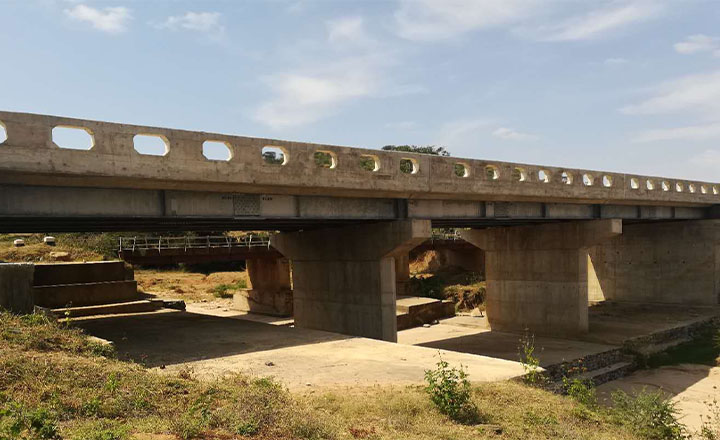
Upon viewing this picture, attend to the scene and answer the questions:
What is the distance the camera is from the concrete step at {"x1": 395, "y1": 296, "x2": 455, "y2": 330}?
3206cm

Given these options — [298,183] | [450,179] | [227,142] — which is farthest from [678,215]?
[227,142]

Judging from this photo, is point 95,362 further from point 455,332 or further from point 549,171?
point 455,332

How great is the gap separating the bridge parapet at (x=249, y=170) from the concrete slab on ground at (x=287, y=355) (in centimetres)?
410

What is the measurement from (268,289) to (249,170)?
923 inches

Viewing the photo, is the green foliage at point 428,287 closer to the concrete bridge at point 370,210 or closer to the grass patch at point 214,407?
the concrete bridge at point 370,210

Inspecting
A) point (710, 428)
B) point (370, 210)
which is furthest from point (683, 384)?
point (370, 210)

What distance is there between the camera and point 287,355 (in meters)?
13.7

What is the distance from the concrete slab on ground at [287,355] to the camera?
461 inches

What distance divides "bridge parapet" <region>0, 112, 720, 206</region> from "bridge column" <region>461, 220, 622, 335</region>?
2675mm

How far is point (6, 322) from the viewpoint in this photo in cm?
1118

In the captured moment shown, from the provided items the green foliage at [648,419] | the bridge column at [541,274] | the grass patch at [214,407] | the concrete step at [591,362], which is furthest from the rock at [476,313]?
the grass patch at [214,407]

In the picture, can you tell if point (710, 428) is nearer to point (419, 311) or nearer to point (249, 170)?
point (249, 170)

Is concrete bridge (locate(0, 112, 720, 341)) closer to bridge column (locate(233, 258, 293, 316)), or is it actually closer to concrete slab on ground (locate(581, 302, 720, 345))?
concrete slab on ground (locate(581, 302, 720, 345))

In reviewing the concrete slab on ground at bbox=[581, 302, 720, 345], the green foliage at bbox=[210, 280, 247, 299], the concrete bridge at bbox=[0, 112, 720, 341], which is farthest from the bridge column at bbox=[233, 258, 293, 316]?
the concrete slab on ground at bbox=[581, 302, 720, 345]
